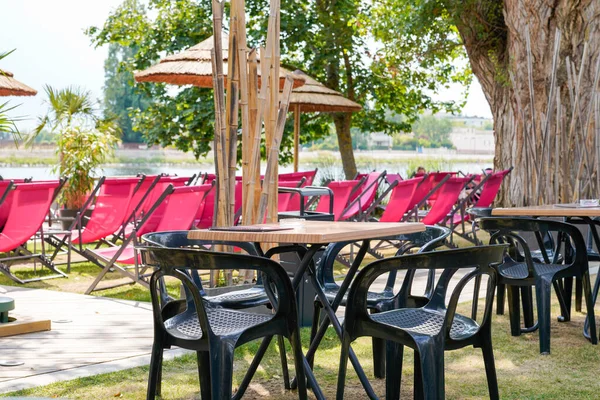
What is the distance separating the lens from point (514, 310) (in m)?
4.96

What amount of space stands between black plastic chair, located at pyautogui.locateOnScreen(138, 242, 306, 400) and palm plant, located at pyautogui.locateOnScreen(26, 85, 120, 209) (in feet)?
27.5

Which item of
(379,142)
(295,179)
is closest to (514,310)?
(295,179)

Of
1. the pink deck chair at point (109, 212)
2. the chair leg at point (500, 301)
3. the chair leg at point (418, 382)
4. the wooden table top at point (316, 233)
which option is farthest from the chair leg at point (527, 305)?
the pink deck chair at point (109, 212)

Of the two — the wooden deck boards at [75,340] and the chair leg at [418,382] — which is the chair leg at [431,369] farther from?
the wooden deck boards at [75,340]

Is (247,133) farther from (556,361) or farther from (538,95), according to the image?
(538,95)

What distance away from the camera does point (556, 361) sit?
4367mm

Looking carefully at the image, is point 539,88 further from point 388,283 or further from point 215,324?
point 215,324

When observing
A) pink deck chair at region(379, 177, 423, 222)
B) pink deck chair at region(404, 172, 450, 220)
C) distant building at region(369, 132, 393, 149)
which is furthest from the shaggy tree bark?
distant building at region(369, 132, 393, 149)

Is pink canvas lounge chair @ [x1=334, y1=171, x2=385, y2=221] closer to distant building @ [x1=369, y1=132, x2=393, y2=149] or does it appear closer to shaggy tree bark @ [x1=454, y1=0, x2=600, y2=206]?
shaggy tree bark @ [x1=454, y1=0, x2=600, y2=206]

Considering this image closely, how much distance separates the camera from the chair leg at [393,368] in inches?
131

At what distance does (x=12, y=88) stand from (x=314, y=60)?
881 centimetres

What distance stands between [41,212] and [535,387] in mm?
4438

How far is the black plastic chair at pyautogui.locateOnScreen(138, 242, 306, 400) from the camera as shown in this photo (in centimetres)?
275

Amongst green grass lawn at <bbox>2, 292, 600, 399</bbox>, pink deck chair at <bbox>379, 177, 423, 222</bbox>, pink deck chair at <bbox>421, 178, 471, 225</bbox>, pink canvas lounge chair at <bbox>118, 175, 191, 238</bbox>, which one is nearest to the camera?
green grass lawn at <bbox>2, 292, 600, 399</bbox>
